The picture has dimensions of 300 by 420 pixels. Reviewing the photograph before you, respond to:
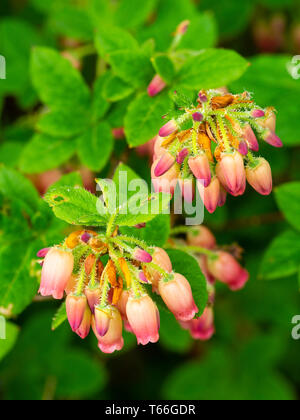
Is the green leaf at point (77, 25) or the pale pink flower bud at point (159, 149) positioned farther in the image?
the green leaf at point (77, 25)

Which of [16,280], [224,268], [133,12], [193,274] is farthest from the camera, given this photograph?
[133,12]

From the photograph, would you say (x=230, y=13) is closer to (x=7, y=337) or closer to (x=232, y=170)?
(x=232, y=170)

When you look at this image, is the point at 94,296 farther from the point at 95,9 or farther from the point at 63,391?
the point at 63,391

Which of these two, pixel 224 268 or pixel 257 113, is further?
pixel 224 268

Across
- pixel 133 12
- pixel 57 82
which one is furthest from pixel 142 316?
pixel 133 12

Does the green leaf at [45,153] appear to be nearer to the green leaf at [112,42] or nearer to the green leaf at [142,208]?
the green leaf at [112,42]

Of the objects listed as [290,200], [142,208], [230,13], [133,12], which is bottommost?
[142,208]

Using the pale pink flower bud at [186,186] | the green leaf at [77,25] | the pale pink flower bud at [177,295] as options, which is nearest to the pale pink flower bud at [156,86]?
the pale pink flower bud at [186,186]
